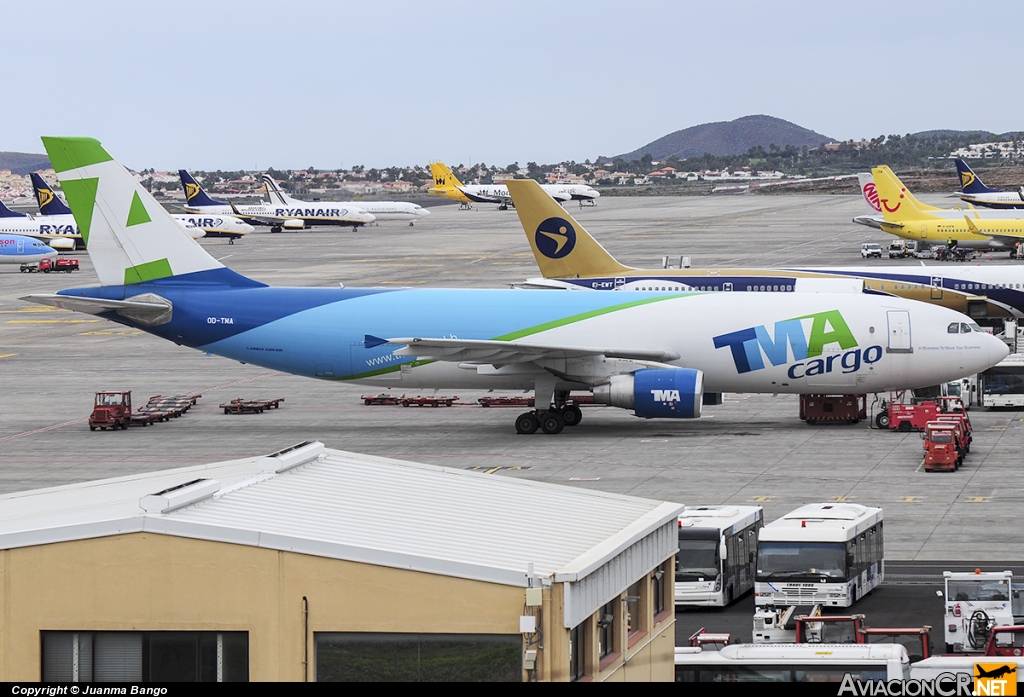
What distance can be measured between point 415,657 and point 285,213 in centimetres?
→ 16891

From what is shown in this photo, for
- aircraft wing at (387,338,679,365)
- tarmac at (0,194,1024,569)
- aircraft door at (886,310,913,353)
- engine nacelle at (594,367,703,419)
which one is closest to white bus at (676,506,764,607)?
tarmac at (0,194,1024,569)

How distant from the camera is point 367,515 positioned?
690 inches

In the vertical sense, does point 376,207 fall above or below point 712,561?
above

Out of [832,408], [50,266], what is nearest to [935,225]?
[832,408]

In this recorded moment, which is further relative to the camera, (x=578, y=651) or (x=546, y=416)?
(x=546, y=416)

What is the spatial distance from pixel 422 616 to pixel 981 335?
36930 mm

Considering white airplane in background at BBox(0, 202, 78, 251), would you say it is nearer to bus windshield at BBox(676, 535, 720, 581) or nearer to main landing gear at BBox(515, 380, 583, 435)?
main landing gear at BBox(515, 380, 583, 435)

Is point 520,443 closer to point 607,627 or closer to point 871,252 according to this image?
point 607,627

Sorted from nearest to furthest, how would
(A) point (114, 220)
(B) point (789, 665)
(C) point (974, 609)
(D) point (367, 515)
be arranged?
(D) point (367, 515), (B) point (789, 665), (C) point (974, 609), (A) point (114, 220)

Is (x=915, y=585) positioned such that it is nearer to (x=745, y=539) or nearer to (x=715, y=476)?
(x=745, y=539)

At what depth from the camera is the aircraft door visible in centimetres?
Result: 4728

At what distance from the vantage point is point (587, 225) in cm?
17962

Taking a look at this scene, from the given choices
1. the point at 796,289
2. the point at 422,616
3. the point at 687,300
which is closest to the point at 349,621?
the point at 422,616

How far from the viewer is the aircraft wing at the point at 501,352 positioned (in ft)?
153
